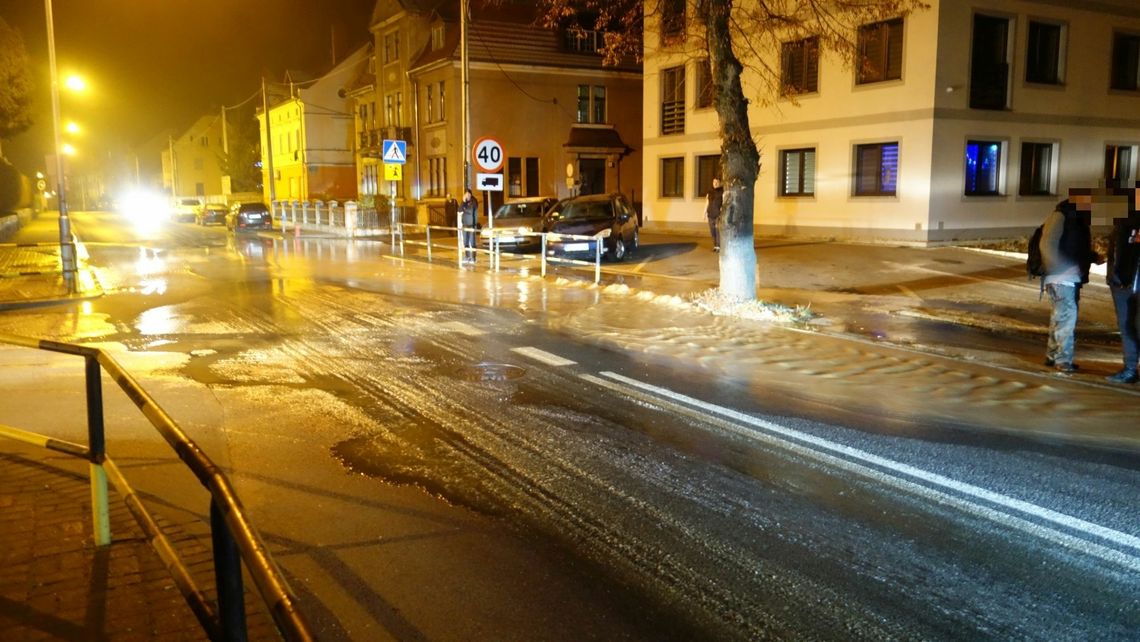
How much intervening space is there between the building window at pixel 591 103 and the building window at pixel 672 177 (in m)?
8.75

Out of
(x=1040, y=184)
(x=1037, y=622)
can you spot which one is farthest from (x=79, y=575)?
(x=1040, y=184)

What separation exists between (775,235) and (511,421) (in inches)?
921

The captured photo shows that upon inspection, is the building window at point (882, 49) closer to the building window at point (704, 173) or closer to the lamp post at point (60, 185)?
the building window at point (704, 173)

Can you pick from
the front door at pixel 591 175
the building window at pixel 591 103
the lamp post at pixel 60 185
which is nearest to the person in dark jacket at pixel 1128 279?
the lamp post at pixel 60 185

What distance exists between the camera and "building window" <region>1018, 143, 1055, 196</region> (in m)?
26.8

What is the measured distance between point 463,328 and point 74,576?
8.21 metres

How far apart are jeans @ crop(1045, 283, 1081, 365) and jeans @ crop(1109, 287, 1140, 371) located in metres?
0.48

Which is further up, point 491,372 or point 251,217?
point 251,217

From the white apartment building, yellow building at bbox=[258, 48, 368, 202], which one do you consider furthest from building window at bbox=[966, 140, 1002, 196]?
yellow building at bbox=[258, 48, 368, 202]

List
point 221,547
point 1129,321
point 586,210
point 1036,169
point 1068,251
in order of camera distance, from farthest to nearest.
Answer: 1. point 1036,169
2. point 586,210
3. point 1068,251
4. point 1129,321
5. point 221,547

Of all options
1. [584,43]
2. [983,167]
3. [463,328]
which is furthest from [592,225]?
[584,43]

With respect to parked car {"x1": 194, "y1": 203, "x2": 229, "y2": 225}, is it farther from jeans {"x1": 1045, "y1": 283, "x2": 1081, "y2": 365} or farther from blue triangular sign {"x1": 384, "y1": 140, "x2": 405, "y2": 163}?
jeans {"x1": 1045, "y1": 283, "x2": 1081, "y2": 365}

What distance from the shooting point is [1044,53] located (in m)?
26.5

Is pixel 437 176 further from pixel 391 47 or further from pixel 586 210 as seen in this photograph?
pixel 586 210
